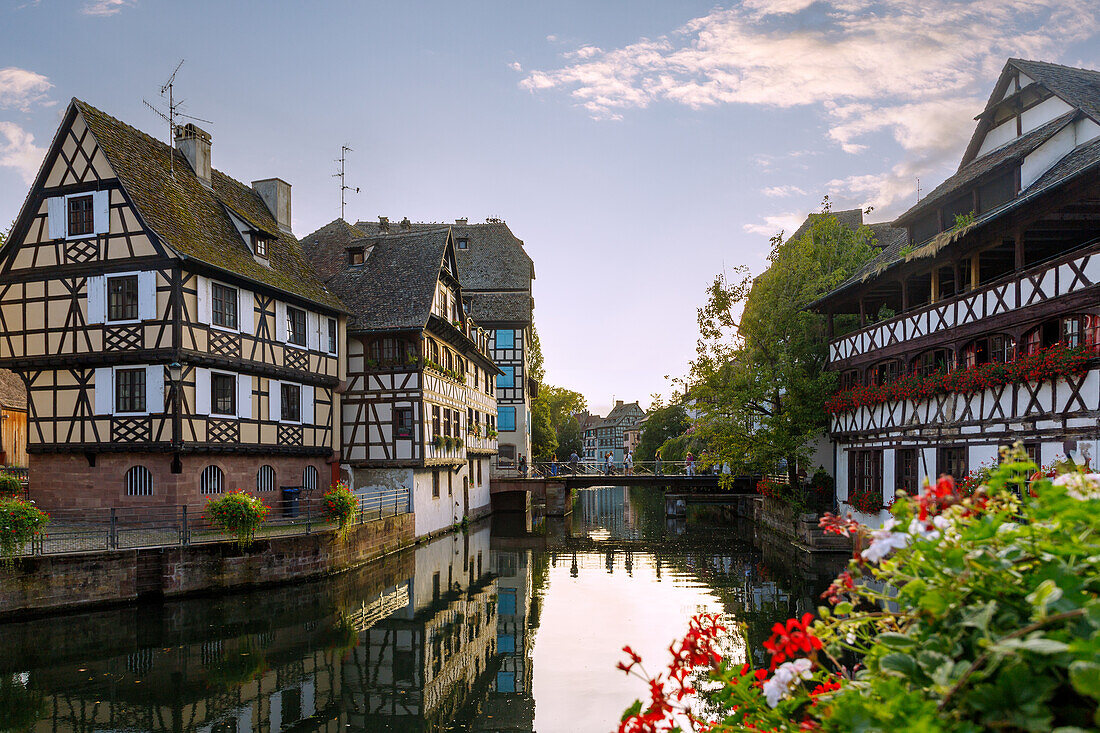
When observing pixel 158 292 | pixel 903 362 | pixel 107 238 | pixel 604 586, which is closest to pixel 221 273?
pixel 158 292

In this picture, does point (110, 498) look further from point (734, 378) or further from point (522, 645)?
point (734, 378)

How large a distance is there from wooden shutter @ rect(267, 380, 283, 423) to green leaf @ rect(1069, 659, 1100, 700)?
980 inches

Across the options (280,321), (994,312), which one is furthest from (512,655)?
(280,321)

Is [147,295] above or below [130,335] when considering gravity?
above

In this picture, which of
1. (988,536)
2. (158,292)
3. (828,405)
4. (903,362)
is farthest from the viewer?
(828,405)

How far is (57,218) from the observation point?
883 inches

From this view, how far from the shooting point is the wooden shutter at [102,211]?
72.0ft

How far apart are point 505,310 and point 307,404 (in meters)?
25.3

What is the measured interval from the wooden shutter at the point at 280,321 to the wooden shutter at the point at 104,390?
504 centimetres

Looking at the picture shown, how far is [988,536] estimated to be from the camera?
203 centimetres

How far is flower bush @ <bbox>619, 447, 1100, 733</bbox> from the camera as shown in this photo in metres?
1.67

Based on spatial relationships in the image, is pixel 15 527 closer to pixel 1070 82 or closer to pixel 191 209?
pixel 191 209

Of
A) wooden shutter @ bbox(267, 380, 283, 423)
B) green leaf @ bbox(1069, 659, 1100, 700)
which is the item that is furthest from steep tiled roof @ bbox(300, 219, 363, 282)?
green leaf @ bbox(1069, 659, 1100, 700)

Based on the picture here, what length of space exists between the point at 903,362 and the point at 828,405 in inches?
213
